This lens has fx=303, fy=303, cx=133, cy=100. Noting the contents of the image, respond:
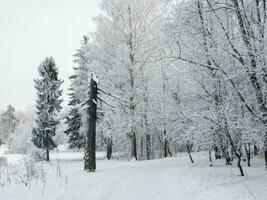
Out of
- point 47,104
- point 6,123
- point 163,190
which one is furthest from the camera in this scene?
point 6,123

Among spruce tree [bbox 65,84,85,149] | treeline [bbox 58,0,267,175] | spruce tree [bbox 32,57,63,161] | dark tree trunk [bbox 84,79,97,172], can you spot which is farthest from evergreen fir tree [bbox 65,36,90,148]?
treeline [bbox 58,0,267,175]

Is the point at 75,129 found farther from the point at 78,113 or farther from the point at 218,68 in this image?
the point at 218,68

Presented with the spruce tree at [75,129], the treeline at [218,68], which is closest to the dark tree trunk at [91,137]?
the treeline at [218,68]

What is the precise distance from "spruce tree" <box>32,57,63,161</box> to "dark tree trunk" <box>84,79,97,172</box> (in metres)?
16.3

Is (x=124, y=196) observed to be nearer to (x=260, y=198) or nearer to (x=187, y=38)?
(x=260, y=198)

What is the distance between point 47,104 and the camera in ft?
104

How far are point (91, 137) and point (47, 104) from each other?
59.0 feet

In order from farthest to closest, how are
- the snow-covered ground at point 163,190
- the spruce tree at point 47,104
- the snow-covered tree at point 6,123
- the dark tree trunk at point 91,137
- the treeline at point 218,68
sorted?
the snow-covered tree at point 6,123 → the spruce tree at point 47,104 → the dark tree trunk at point 91,137 → the treeline at point 218,68 → the snow-covered ground at point 163,190

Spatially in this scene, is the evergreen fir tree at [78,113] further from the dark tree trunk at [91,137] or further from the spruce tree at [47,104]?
the dark tree trunk at [91,137]

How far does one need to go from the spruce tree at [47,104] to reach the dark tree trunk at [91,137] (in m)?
16.3

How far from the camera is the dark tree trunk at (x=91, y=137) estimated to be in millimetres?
14805

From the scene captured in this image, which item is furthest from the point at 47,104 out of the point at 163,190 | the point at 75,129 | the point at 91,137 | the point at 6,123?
the point at 6,123

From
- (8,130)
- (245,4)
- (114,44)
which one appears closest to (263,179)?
(245,4)

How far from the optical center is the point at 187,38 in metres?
11.1
